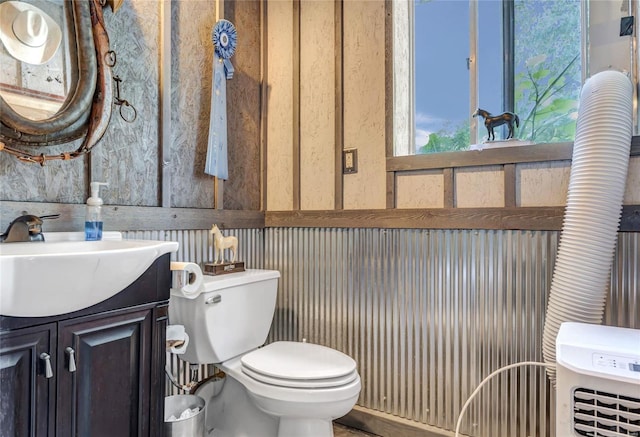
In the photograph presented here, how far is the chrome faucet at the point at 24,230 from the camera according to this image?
1162 millimetres

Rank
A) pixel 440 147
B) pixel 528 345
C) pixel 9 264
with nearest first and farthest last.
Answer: pixel 9 264
pixel 528 345
pixel 440 147

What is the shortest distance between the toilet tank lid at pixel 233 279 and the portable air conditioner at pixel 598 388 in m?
1.14

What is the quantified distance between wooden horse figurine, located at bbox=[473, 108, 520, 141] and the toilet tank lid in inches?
45.3

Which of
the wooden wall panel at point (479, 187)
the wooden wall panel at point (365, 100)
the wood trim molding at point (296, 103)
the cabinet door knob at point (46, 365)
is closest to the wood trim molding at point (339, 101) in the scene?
the wooden wall panel at point (365, 100)

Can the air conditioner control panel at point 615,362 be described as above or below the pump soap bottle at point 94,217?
below

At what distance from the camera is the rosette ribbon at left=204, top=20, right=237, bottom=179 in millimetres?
1873

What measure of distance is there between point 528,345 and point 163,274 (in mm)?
1385

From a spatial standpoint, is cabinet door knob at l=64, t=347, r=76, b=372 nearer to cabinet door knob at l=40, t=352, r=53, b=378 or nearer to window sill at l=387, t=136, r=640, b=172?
cabinet door knob at l=40, t=352, r=53, b=378

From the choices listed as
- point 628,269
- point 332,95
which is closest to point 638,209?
point 628,269

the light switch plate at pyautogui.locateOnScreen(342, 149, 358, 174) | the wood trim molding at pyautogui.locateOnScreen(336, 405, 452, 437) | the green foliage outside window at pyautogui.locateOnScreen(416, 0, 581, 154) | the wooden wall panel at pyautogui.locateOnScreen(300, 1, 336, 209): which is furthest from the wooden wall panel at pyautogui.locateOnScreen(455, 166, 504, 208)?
the wood trim molding at pyautogui.locateOnScreen(336, 405, 452, 437)

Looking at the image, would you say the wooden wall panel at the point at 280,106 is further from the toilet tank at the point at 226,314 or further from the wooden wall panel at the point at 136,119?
the wooden wall panel at the point at 136,119

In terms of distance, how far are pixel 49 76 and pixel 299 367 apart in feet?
4.43

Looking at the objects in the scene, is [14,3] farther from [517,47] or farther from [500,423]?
[500,423]

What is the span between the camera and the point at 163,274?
120 centimetres
